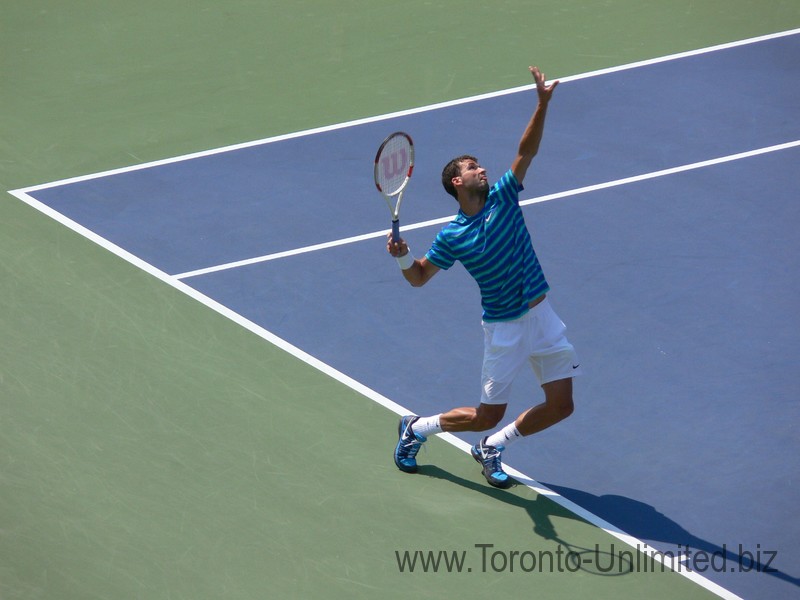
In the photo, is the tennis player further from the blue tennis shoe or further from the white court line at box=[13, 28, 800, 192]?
the white court line at box=[13, 28, 800, 192]

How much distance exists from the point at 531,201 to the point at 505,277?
12.7 feet

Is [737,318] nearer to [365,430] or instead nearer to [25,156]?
[365,430]

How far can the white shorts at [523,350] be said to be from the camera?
302 inches

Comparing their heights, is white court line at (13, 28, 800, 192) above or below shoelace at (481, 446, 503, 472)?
above

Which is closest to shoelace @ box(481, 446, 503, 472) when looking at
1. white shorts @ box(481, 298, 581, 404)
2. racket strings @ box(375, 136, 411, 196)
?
white shorts @ box(481, 298, 581, 404)

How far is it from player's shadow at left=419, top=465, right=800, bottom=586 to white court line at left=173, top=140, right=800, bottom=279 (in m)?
3.09

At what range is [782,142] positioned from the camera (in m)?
12.2

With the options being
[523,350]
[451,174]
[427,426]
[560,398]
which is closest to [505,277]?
[523,350]

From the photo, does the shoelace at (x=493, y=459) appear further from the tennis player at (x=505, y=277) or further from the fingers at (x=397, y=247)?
the fingers at (x=397, y=247)

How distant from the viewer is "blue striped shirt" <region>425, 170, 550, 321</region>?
7582 millimetres

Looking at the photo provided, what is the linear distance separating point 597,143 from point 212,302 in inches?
176

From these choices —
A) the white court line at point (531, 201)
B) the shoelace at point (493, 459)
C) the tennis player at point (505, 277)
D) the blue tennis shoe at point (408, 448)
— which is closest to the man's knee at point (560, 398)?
the tennis player at point (505, 277)

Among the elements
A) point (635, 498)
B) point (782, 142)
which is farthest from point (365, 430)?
point (782, 142)

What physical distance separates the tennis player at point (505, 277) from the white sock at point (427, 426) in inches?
10.9
